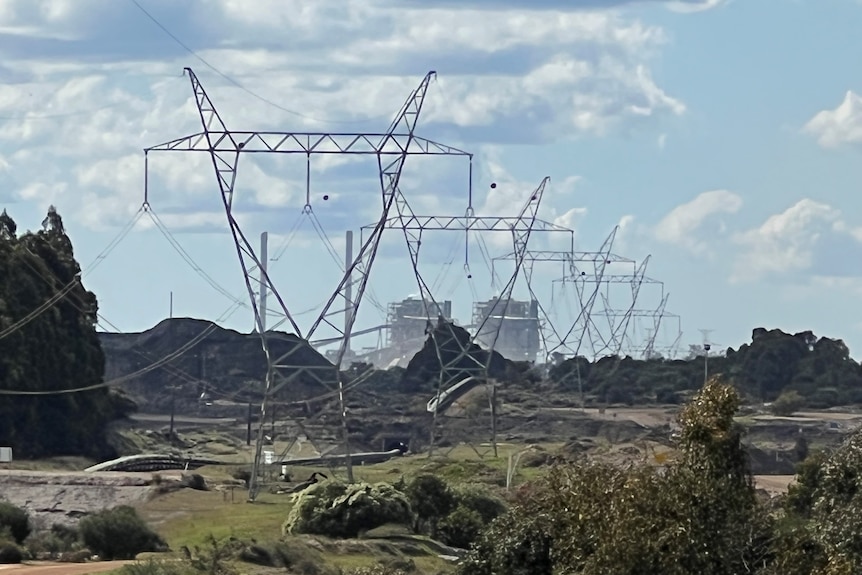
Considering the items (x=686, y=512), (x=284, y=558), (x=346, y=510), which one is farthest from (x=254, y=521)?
(x=686, y=512)

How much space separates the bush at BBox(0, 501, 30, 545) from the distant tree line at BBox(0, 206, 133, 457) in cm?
4879

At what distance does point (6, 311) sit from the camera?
120312mm

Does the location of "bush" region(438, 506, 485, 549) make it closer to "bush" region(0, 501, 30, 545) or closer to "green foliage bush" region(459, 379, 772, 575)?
"bush" region(0, 501, 30, 545)

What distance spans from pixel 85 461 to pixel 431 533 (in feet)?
160

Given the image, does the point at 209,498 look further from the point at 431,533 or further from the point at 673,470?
the point at 673,470

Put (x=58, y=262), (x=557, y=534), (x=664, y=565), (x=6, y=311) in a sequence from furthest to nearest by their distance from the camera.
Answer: (x=58, y=262) < (x=6, y=311) < (x=557, y=534) < (x=664, y=565)

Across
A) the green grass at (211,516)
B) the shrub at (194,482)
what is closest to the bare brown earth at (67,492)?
the green grass at (211,516)

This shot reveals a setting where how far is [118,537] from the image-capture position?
219ft

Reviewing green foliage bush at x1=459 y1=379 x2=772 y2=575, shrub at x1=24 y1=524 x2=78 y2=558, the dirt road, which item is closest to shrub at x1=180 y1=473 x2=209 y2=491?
shrub at x1=24 y1=524 x2=78 y2=558

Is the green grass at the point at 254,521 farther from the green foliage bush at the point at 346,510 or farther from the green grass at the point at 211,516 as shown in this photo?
the green foliage bush at the point at 346,510

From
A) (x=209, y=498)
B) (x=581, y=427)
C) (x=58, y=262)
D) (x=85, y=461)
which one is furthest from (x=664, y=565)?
(x=581, y=427)

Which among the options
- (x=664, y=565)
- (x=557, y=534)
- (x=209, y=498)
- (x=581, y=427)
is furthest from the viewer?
(x=581, y=427)

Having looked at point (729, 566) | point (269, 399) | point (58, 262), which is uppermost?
point (58, 262)

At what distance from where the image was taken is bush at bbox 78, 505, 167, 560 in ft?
216
